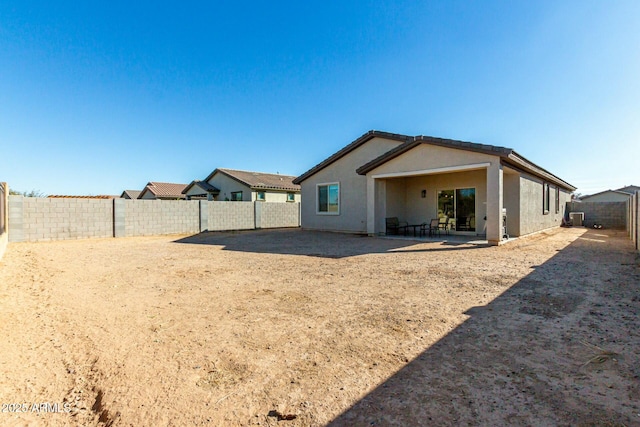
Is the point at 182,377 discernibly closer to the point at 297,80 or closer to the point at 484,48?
the point at 484,48

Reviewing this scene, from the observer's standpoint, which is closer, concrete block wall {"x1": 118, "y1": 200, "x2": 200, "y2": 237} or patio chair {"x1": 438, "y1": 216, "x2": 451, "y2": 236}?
patio chair {"x1": 438, "y1": 216, "x2": 451, "y2": 236}

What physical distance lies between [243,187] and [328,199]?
38.8 feet

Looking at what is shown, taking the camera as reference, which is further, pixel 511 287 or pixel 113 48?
pixel 113 48

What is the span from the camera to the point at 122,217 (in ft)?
52.3

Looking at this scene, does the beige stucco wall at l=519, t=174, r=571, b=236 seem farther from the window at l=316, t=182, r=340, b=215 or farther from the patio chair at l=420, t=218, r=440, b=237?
the window at l=316, t=182, r=340, b=215

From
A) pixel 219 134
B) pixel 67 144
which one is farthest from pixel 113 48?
pixel 67 144

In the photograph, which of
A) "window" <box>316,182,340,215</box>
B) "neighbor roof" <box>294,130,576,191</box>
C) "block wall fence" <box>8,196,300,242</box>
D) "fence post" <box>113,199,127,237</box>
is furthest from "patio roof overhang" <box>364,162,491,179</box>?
"fence post" <box>113,199,127,237</box>

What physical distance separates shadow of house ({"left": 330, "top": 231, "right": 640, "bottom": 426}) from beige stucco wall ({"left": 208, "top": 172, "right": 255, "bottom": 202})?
2370 cm

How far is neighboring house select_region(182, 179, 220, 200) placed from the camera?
29773 mm

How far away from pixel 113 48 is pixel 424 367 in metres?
17.7

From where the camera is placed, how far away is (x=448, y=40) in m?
12.4

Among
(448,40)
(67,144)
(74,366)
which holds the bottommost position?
(74,366)

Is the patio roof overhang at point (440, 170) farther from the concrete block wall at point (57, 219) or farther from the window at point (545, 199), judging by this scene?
the concrete block wall at point (57, 219)

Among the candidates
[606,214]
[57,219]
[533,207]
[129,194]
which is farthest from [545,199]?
[129,194]
